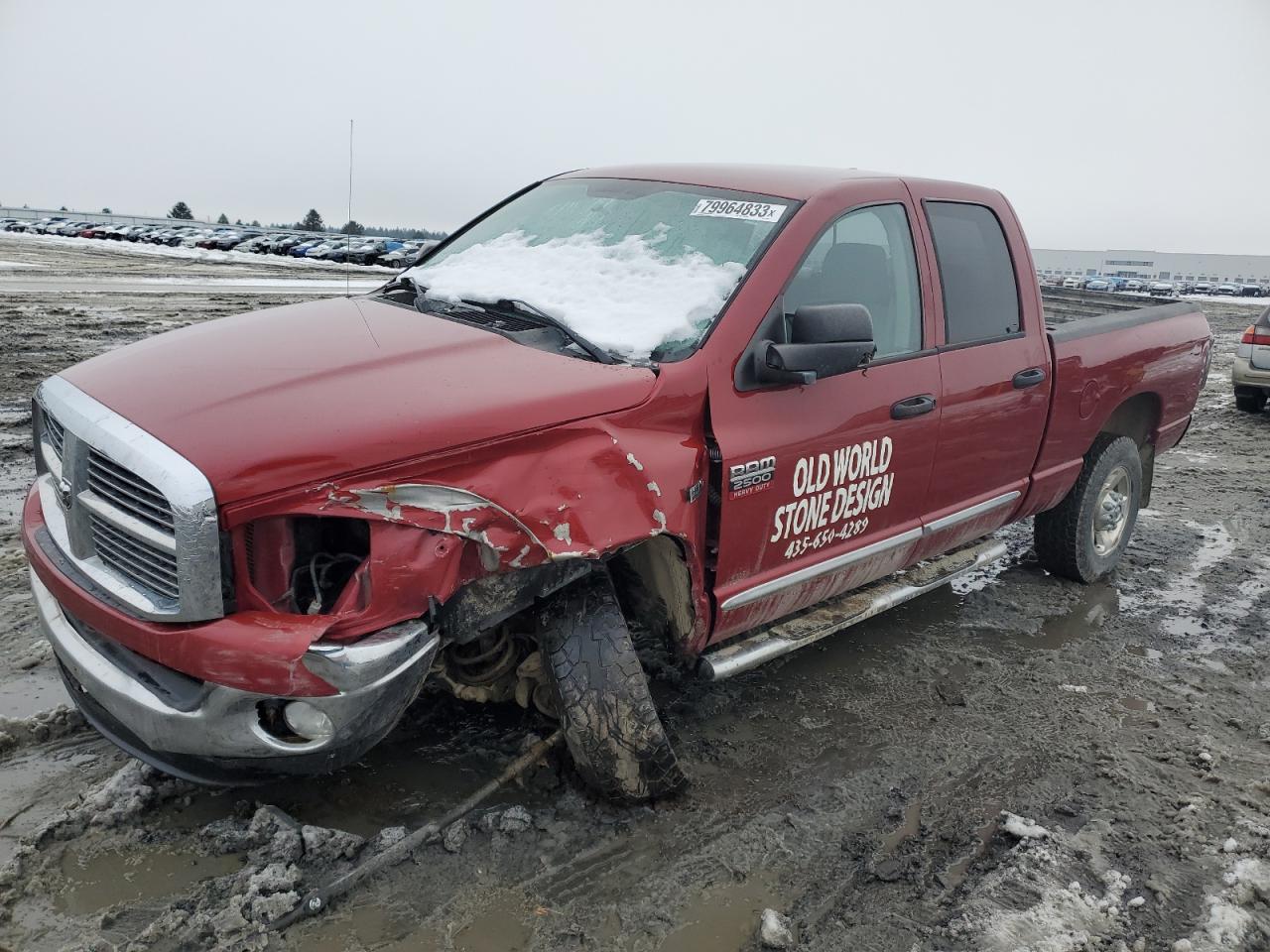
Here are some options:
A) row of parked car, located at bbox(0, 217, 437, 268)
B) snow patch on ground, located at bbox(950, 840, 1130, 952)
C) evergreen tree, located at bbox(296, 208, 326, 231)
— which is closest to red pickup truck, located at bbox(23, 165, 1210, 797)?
snow patch on ground, located at bbox(950, 840, 1130, 952)

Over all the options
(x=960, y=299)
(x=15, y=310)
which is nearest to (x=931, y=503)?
(x=960, y=299)

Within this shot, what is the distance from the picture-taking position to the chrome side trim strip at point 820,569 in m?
3.01

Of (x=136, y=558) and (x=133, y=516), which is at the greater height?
(x=133, y=516)

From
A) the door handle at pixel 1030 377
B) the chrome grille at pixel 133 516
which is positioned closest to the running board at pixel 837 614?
the door handle at pixel 1030 377

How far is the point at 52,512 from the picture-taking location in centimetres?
260

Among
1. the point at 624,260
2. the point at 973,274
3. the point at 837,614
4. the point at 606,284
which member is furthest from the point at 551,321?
the point at 973,274

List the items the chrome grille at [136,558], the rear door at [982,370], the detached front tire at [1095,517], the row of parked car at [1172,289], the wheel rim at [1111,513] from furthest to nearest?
the row of parked car at [1172,289] → the wheel rim at [1111,513] → the detached front tire at [1095,517] → the rear door at [982,370] → the chrome grille at [136,558]

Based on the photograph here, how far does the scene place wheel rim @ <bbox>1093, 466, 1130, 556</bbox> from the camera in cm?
500

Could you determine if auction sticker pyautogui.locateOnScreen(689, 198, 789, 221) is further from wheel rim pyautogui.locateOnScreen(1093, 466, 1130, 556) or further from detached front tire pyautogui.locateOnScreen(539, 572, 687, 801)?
wheel rim pyautogui.locateOnScreen(1093, 466, 1130, 556)

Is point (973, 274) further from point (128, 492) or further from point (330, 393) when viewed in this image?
point (128, 492)

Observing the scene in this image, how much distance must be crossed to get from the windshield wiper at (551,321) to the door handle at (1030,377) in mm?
2045

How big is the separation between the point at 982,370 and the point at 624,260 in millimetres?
1541

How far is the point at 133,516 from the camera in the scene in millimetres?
2209

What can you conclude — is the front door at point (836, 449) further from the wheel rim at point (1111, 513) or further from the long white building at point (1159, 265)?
the long white building at point (1159, 265)
